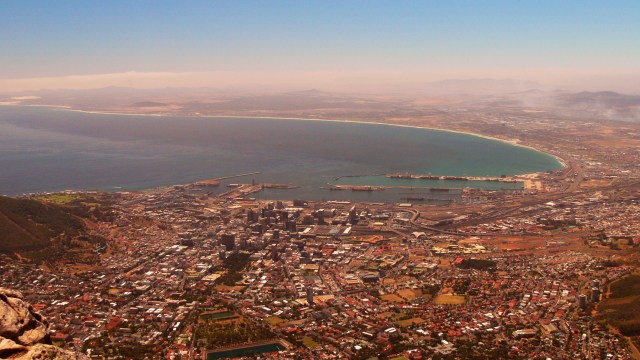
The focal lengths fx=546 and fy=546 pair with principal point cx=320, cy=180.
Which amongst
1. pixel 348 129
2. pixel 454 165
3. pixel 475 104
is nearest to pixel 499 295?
pixel 454 165

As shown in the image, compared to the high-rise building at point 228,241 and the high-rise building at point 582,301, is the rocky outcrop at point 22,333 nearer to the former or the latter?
the high-rise building at point 582,301

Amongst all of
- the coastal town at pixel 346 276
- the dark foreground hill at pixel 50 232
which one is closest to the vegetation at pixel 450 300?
the coastal town at pixel 346 276

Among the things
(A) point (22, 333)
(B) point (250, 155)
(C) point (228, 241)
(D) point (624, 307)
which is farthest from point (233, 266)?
(B) point (250, 155)

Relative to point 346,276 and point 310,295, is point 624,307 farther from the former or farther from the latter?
point 310,295

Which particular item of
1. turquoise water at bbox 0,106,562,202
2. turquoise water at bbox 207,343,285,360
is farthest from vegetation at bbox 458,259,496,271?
turquoise water at bbox 0,106,562,202

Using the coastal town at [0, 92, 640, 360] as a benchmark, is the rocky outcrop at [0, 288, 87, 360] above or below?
above

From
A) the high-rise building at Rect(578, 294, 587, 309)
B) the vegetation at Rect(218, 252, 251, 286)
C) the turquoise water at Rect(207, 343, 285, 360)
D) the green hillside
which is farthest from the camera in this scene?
the green hillside

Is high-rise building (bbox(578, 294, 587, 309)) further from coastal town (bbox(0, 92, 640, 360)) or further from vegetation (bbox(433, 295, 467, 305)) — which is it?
vegetation (bbox(433, 295, 467, 305))
